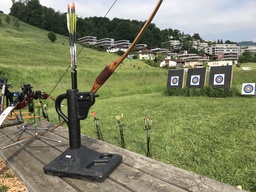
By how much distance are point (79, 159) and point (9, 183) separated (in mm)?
753

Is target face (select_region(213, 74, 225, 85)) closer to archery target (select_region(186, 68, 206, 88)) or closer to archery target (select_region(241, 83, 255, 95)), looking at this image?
archery target (select_region(186, 68, 206, 88))

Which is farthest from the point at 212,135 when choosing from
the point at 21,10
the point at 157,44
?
the point at 157,44

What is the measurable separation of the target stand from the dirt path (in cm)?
45

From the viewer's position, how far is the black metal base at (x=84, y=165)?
5.85 ft

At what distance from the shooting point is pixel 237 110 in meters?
6.56

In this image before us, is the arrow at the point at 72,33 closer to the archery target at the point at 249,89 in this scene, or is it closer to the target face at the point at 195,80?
the archery target at the point at 249,89

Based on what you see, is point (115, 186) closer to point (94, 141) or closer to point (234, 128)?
point (94, 141)

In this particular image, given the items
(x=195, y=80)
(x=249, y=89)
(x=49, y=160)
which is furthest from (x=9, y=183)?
(x=195, y=80)

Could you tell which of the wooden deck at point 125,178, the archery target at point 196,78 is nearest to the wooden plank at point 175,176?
the wooden deck at point 125,178

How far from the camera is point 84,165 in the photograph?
6.24ft

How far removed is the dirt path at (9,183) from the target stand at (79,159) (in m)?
0.45

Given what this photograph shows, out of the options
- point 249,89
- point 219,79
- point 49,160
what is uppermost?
point 49,160

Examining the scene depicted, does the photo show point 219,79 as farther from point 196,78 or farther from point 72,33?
point 72,33

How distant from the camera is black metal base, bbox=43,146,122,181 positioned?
1784 mm
